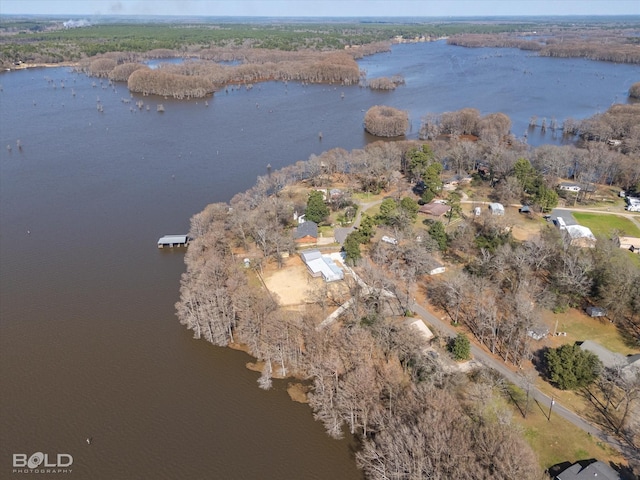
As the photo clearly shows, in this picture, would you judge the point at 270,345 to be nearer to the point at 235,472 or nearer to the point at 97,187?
the point at 235,472

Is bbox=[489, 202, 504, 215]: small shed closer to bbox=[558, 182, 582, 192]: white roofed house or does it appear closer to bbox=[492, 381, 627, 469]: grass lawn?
bbox=[558, 182, 582, 192]: white roofed house

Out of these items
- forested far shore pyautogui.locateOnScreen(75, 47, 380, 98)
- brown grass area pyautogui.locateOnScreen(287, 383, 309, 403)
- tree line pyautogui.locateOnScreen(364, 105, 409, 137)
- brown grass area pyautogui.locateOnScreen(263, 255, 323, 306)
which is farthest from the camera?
forested far shore pyautogui.locateOnScreen(75, 47, 380, 98)

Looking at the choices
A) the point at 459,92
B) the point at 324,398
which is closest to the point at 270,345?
the point at 324,398

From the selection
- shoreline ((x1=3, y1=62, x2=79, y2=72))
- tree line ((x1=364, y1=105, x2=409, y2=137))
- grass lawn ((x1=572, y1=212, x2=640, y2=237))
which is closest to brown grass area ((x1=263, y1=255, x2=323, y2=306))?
grass lawn ((x1=572, y1=212, x2=640, y2=237))

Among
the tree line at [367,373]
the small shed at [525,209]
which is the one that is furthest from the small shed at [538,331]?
the small shed at [525,209]

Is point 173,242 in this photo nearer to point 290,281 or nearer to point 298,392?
point 290,281

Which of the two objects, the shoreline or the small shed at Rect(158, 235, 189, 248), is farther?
the shoreline

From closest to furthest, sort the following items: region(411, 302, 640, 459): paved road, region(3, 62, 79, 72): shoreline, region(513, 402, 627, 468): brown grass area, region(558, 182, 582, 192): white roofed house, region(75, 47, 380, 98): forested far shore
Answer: region(513, 402, 627, 468): brown grass area < region(411, 302, 640, 459): paved road < region(558, 182, 582, 192): white roofed house < region(75, 47, 380, 98): forested far shore < region(3, 62, 79, 72): shoreline
